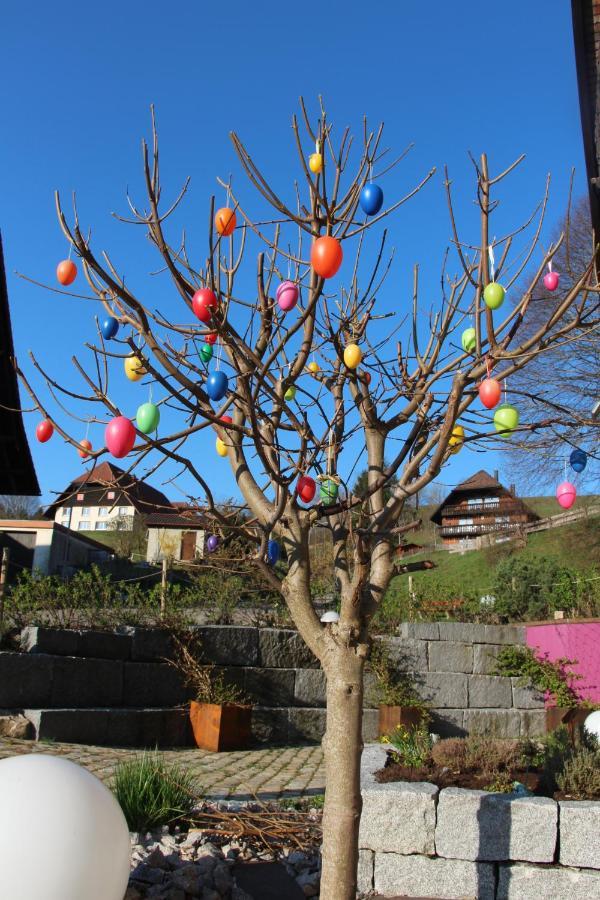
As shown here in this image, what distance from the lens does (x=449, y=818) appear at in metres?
3.73

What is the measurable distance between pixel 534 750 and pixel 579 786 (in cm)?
270

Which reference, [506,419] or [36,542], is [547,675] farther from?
[36,542]

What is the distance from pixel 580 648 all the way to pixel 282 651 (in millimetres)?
3985

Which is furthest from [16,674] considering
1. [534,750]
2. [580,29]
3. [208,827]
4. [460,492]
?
[460,492]

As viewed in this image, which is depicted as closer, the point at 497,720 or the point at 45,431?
the point at 45,431

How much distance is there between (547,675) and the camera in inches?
398

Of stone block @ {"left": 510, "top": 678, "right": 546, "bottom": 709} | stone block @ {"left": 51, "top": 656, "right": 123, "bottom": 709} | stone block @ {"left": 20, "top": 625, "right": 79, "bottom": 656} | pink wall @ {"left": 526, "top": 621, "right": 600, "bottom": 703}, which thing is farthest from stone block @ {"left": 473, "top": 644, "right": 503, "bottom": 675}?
stone block @ {"left": 20, "top": 625, "right": 79, "bottom": 656}

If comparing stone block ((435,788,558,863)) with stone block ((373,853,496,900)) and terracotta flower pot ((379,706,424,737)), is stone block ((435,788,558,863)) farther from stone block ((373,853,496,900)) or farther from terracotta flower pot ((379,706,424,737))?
terracotta flower pot ((379,706,424,737))

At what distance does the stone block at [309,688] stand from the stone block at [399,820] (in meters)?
5.71

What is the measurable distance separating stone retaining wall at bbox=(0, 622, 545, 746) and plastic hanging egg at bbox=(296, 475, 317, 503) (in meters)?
4.91

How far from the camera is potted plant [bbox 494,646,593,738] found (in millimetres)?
9758

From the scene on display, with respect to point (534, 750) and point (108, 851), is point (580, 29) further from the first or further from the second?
point (108, 851)

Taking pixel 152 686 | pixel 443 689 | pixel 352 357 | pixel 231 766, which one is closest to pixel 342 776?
pixel 352 357

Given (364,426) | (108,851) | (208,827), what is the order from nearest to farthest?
(108,851)
(364,426)
(208,827)
